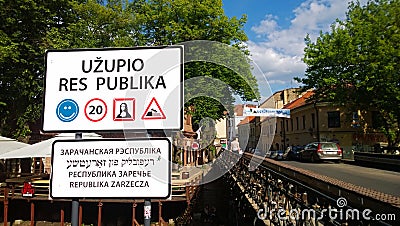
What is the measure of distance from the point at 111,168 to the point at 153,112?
0.55m

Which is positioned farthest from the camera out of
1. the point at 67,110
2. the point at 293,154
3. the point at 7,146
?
the point at 293,154

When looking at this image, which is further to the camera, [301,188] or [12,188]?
[12,188]

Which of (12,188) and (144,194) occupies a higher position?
(144,194)

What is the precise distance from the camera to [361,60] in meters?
28.3

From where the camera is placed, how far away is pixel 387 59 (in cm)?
2728

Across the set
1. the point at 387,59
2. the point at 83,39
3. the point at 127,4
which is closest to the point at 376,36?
the point at 387,59

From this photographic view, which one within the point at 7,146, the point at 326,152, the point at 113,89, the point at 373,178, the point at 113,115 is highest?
the point at 113,89

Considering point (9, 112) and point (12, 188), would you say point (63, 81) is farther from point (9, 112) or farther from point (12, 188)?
point (9, 112)

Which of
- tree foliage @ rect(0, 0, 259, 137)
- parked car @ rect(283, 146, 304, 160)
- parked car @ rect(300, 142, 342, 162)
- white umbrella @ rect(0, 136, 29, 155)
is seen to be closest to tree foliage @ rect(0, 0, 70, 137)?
tree foliage @ rect(0, 0, 259, 137)

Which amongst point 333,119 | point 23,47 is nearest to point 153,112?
point 23,47

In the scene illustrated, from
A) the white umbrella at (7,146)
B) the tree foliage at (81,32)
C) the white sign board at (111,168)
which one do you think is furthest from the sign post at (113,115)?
the white umbrella at (7,146)

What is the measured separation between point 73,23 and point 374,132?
3585cm

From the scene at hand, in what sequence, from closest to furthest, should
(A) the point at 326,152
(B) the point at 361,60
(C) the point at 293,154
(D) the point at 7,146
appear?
(D) the point at 7,146 → (A) the point at 326,152 → (B) the point at 361,60 → (C) the point at 293,154

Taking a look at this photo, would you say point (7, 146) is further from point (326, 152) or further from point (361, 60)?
point (361, 60)
